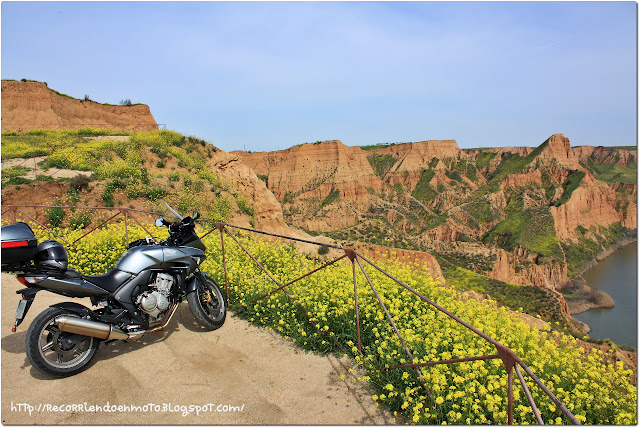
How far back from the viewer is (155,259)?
4.22 m

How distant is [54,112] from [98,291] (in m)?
35.0

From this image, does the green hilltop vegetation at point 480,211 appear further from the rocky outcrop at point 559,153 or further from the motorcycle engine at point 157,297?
the motorcycle engine at point 157,297

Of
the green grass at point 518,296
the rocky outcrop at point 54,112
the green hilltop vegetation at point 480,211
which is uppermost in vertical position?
the rocky outcrop at point 54,112

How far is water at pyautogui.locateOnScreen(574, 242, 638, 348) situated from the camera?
52562 millimetres

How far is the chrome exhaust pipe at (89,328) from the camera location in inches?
139

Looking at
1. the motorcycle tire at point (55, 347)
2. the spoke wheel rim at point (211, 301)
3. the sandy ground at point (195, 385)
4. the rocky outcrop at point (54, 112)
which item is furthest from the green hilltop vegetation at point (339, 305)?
the rocky outcrop at point (54, 112)

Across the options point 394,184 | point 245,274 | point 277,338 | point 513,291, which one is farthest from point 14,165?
point 394,184

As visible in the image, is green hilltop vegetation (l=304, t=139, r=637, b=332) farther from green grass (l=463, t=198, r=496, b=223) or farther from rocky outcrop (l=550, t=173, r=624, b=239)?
rocky outcrop (l=550, t=173, r=624, b=239)

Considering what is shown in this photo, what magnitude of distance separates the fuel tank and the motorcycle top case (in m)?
0.82

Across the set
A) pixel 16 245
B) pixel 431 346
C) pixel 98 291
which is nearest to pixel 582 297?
pixel 431 346

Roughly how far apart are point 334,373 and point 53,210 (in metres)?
11.3

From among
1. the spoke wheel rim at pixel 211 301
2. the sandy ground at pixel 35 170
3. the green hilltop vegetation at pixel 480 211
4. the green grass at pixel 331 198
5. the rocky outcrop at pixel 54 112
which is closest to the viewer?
the spoke wheel rim at pixel 211 301

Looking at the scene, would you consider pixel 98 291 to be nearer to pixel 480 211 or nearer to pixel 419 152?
pixel 480 211

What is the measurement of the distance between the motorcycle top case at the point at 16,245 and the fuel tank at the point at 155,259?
820mm
